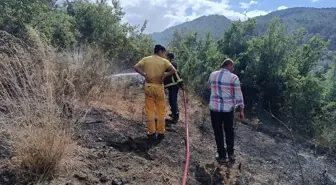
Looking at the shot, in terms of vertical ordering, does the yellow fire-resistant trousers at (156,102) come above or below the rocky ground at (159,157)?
above

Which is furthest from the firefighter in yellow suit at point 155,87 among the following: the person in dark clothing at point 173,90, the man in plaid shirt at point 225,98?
the person in dark clothing at point 173,90

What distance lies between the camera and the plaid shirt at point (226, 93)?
19.7 ft

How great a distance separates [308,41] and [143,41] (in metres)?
6.72

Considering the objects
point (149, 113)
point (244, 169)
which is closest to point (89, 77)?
point (149, 113)

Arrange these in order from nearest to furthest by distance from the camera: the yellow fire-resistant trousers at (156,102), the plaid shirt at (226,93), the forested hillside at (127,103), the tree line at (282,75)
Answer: the forested hillside at (127,103) < the plaid shirt at (226,93) < the yellow fire-resistant trousers at (156,102) < the tree line at (282,75)

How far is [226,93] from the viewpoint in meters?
6.04

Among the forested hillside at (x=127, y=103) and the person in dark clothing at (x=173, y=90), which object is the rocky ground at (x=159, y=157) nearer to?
the forested hillside at (x=127, y=103)

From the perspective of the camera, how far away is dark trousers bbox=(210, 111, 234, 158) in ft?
20.0

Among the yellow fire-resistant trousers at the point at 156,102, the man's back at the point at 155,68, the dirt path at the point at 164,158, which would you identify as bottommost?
the dirt path at the point at 164,158

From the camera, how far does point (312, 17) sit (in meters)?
134

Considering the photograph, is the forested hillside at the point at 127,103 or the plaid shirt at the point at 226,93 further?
the plaid shirt at the point at 226,93

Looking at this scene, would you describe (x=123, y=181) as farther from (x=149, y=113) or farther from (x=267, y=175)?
(x=267, y=175)

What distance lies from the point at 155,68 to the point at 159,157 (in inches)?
66.5

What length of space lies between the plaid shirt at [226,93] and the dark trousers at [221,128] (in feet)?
0.35
